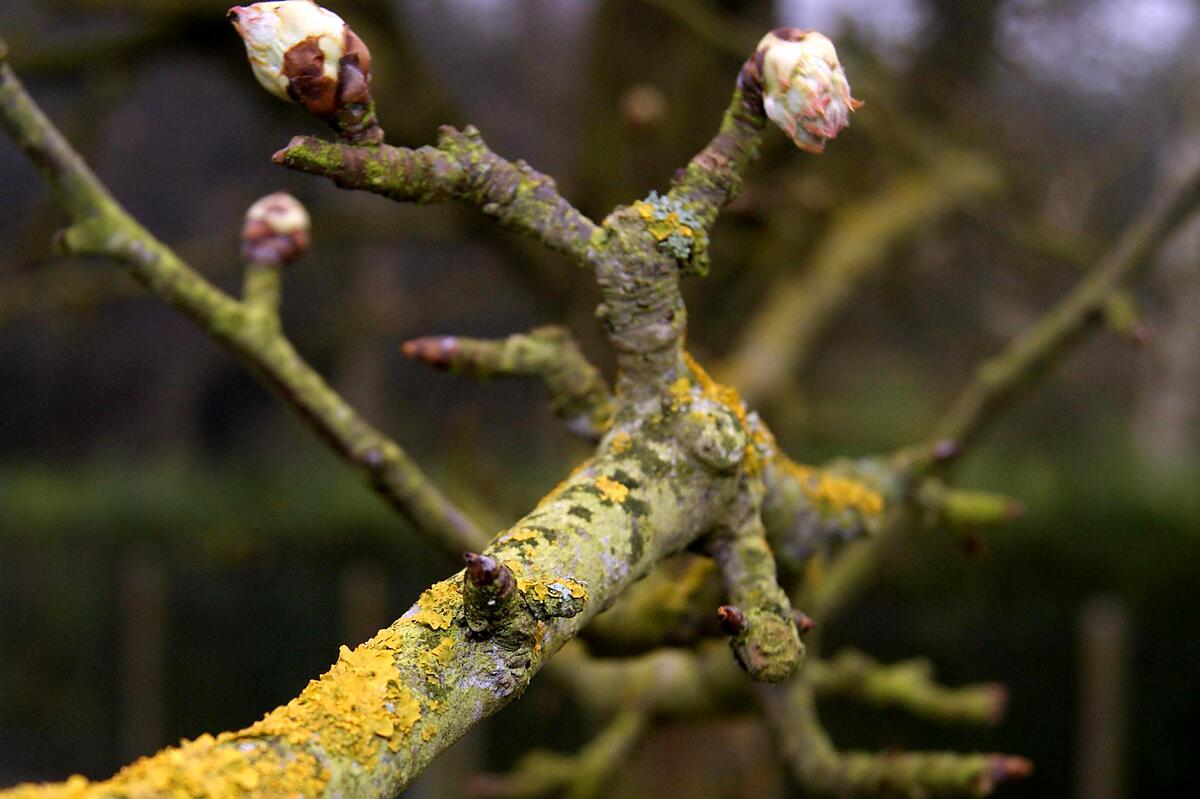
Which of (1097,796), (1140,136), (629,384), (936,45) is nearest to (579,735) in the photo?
(1097,796)

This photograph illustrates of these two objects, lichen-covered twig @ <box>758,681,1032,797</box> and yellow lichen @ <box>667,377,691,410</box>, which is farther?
lichen-covered twig @ <box>758,681,1032,797</box>

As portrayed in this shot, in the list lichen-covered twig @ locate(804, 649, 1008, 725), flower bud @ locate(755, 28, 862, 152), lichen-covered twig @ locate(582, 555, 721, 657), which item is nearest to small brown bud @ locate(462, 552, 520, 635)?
flower bud @ locate(755, 28, 862, 152)

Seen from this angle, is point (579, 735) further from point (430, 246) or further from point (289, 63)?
point (430, 246)

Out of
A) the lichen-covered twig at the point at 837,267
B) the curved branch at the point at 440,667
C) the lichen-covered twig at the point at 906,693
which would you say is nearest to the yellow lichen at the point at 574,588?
the curved branch at the point at 440,667

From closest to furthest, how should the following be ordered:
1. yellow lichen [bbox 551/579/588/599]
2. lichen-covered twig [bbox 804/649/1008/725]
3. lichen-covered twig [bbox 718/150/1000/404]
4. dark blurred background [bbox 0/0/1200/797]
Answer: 1. yellow lichen [bbox 551/579/588/599]
2. lichen-covered twig [bbox 804/649/1008/725]
3. lichen-covered twig [bbox 718/150/1000/404]
4. dark blurred background [bbox 0/0/1200/797]

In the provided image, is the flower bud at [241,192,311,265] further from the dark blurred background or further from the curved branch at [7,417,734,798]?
the curved branch at [7,417,734,798]

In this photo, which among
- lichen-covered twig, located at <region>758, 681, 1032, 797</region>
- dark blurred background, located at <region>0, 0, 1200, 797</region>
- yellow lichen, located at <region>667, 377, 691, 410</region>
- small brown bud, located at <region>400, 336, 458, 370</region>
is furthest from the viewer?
dark blurred background, located at <region>0, 0, 1200, 797</region>

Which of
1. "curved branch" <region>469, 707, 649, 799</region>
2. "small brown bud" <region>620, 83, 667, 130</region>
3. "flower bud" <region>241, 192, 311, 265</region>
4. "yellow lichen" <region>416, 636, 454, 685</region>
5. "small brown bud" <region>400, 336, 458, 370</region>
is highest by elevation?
"small brown bud" <region>620, 83, 667, 130</region>

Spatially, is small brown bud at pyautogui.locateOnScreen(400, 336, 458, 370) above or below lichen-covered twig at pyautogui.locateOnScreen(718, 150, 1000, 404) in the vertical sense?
below

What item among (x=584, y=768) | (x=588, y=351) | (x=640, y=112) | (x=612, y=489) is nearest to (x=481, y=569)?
(x=612, y=489)
